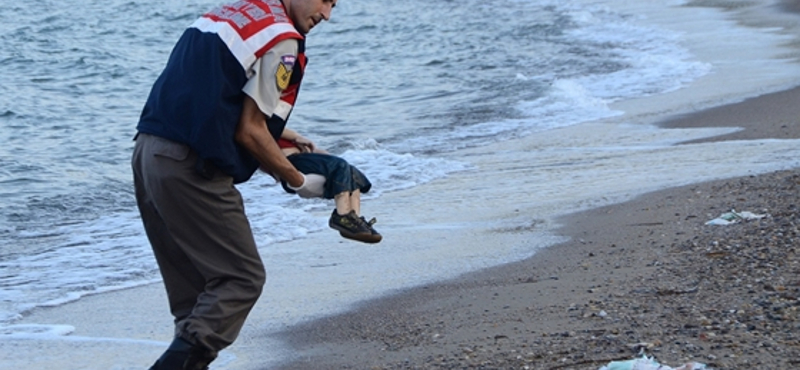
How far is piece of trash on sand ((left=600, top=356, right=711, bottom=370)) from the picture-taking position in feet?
13.0

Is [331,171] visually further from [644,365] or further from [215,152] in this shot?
[644,365]

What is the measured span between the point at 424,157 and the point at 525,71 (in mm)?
8161

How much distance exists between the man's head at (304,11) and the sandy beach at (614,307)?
1479mm

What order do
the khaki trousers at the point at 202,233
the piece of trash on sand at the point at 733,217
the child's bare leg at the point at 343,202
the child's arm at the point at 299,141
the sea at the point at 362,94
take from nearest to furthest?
the khaki trousers at the point at 202,233 → the child's bare leg at the point at 343,202 → the child's arm at the point at 299,141 → the piece of trash on sand at the point at 733,217 → the sea at the point at 362,94

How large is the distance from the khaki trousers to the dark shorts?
24 cm

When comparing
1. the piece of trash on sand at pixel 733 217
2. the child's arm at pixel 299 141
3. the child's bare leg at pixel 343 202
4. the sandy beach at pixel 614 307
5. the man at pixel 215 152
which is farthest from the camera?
the piece of trash on sand at pixel 733 217

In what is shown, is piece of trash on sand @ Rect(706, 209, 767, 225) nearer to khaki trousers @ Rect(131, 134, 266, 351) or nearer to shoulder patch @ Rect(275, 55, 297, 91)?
khaki trousers @ Rect(131, 134, 266, 351)

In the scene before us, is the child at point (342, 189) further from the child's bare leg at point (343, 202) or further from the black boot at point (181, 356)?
the black boot at point (181, 356)

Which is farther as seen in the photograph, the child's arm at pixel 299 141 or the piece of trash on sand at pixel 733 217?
the piece of trash on sand at pixel 733 217

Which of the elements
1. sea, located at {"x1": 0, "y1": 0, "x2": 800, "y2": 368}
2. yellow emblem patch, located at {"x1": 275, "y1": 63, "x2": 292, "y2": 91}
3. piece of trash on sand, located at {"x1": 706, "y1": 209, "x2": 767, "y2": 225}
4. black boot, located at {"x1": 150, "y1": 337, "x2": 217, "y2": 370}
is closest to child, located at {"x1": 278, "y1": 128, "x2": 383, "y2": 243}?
yellow emblem patch, located at {"x1": 275, "y1": 63, "x2": 292, "y2": 91}

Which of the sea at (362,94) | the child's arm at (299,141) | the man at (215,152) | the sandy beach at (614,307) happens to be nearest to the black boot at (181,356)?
the man at (215,152)

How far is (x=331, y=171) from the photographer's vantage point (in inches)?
154

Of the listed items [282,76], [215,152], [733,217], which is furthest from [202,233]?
[733,217]

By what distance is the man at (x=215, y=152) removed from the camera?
3.56 metres
